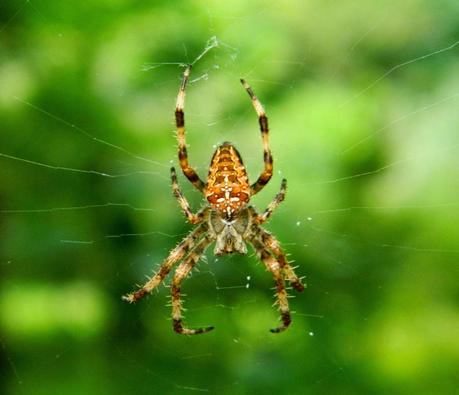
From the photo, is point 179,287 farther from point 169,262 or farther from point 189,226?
point 189,226

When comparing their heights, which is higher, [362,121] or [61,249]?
[362,121]

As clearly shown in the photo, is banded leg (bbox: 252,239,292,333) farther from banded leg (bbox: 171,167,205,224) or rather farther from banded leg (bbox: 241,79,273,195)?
banded leg (bbox: 241,79,273,195)

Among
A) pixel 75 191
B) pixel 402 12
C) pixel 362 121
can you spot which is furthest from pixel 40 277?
pixel 402 12

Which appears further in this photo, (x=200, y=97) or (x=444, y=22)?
(x=444, y=22)

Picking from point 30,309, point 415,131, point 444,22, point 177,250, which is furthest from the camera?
point 444,22

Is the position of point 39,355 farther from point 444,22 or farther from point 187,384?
point 444,22

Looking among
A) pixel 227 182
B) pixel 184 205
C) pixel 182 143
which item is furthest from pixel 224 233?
pixel 182 143

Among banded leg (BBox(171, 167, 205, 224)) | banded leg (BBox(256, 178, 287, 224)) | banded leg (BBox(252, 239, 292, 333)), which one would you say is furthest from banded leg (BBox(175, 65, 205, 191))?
banded leg (BBox(252, 239, 292, 333))
